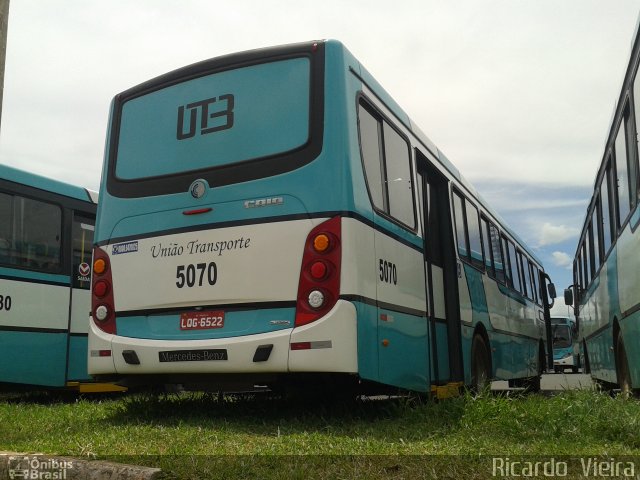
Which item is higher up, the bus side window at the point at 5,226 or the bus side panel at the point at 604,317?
the bus side window at the point at 5,226

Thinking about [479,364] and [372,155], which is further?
[479,364]

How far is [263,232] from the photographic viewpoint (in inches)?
222

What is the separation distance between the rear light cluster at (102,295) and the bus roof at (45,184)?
10.2 feet

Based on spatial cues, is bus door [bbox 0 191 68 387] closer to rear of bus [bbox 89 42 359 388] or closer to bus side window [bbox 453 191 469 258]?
rear of bus [bbox 89 42 359 388]

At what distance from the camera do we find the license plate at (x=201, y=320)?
18.6 feet

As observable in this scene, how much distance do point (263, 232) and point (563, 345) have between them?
3432 cm

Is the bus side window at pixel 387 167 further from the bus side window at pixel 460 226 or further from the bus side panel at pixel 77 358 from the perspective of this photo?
the bus side panel at pixel 77 358

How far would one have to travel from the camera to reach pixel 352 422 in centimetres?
583

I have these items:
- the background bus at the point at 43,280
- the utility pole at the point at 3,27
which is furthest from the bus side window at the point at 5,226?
the utility pole at the point at 3,27

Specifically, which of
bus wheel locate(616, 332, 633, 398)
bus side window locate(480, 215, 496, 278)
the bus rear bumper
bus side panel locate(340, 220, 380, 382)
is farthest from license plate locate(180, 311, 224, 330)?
bus side window locate(480, 215, 496, 278)

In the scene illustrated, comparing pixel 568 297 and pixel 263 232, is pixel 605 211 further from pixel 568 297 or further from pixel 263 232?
pixel 568 297

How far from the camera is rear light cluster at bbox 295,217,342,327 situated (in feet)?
17.5

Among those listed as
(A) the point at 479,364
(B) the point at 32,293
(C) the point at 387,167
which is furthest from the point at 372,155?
(B) the point at 32,293

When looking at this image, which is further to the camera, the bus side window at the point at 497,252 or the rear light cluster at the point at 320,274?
the bus side window at the point at 497,252
